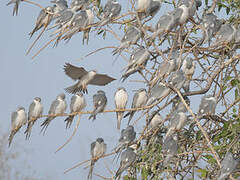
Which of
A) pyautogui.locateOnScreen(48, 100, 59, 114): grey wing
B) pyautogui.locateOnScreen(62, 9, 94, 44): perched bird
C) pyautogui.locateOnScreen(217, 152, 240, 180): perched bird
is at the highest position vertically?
pyautogui.locateOnScreen(62, 9, 94, 44): perched bird

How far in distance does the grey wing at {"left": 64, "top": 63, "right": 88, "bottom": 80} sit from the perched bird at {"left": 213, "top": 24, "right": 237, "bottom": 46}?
1.06 m

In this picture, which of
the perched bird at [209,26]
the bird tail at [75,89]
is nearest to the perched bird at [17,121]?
the bird tail at [75,89]

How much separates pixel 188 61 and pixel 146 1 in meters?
0.64

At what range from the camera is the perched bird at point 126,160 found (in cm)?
308

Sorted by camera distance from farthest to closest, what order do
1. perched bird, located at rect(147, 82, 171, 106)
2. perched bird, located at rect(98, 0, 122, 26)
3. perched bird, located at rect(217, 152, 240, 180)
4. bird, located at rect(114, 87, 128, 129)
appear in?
bird, located at rect(114, 87, 128, 129) < perched bird, located at rect(98, 0, 122, 26) < perched bird, located at rect(147, 82, 171, 106) < perched bird, located at rect(217, 152, 240, 180)

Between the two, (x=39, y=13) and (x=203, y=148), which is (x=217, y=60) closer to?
(x=203, y=148)

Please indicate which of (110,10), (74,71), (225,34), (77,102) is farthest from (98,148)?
(225,34)

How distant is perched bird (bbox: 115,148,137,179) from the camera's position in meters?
3.08

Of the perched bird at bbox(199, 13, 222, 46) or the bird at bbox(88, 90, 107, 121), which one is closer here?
the bird at bbox(88, 90, 107, 121)

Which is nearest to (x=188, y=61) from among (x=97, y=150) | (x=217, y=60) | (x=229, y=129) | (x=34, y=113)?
(x=217, y=60)

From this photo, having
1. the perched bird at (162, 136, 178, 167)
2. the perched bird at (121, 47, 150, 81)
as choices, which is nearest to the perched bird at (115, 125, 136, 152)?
the perched bird at (162, 136, 178, 167)

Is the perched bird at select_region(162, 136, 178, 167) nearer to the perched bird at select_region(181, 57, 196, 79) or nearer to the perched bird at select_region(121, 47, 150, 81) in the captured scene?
the perched bird at select_region(121, 47, 150, 81)

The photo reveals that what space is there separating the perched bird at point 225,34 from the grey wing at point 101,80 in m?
0.88

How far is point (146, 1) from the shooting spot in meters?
3.15
